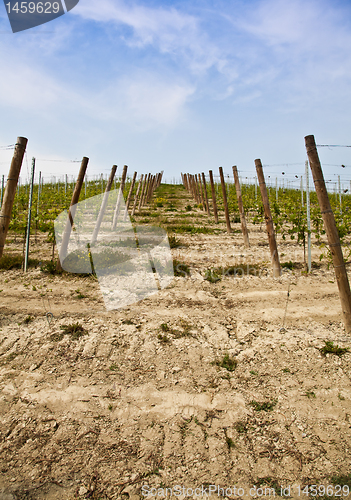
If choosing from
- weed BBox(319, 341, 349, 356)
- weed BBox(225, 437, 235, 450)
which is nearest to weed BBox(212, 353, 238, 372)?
weed BBox(225, 437, 235, 450)

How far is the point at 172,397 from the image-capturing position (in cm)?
267

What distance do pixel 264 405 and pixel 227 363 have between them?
63 cm

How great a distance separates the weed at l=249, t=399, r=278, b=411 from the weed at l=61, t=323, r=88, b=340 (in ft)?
6.75

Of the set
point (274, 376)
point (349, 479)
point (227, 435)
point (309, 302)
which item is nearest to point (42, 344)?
point (227, 435)

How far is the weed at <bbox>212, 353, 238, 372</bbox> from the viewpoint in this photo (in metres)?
3.08

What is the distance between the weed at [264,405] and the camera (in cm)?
255

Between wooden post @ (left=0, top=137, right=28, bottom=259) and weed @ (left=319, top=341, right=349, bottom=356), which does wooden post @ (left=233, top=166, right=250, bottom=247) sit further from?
wooden post @ (left=0, top=137, right=28, bottom=259)

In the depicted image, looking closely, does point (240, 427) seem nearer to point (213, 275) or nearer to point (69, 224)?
point (213, 275)

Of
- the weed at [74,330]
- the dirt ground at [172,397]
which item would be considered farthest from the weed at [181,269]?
the weed at [74,330]

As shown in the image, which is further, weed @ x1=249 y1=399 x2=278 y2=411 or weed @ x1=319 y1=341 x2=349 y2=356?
weed @ x1=319 y1=341 x2=349 y2=356

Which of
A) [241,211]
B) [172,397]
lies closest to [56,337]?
[172,397]

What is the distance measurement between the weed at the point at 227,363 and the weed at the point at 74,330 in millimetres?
1599

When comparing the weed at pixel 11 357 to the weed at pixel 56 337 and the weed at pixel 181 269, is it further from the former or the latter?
the weed at pixel 181 269

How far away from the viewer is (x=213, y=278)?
5.58 metres
